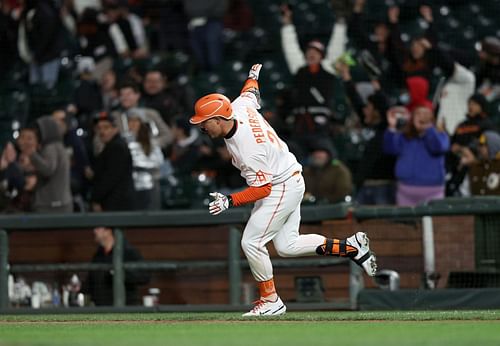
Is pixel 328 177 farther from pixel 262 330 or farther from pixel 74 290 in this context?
pixel 262 330

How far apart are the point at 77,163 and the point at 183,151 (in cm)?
140

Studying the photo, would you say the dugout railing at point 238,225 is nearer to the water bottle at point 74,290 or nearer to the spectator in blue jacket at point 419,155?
the water bottle at point 74,290

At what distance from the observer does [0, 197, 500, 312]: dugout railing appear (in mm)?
11883

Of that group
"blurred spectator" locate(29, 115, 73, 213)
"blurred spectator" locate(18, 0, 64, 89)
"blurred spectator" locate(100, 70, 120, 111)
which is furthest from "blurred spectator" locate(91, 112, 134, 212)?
"blurred spectator" locate(18, 0, 64, 89)

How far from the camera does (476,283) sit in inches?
462

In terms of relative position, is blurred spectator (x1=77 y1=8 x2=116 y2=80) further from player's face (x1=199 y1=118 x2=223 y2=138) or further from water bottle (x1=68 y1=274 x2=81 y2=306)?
player's face (x1=199 y1=118 x2=223 y2=138)

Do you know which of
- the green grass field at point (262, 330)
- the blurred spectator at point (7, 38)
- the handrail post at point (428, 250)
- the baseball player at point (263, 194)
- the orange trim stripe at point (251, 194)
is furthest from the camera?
the blurred spectator at point (7, 38)

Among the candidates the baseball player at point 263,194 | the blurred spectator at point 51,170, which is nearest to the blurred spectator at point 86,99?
the blurred spectator at point 51,170

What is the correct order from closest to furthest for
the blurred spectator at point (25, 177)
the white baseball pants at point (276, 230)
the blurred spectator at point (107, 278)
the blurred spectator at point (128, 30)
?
1. the white baseball pants at point (276, 230)
2. the blurred spectator at point (107, 278)
3. the blurred spectator at point (25, 177)
4. the blurred spectator at point (128, 30)

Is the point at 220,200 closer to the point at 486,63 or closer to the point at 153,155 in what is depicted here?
the point at 153,155

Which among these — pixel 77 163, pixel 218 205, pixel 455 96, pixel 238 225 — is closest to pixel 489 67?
pixel 455 96

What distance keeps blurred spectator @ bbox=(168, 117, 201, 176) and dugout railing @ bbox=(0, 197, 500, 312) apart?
6.78 ft

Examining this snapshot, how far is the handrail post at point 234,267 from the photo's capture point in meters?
12.5

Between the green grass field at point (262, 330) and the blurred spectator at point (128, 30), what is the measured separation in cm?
806
